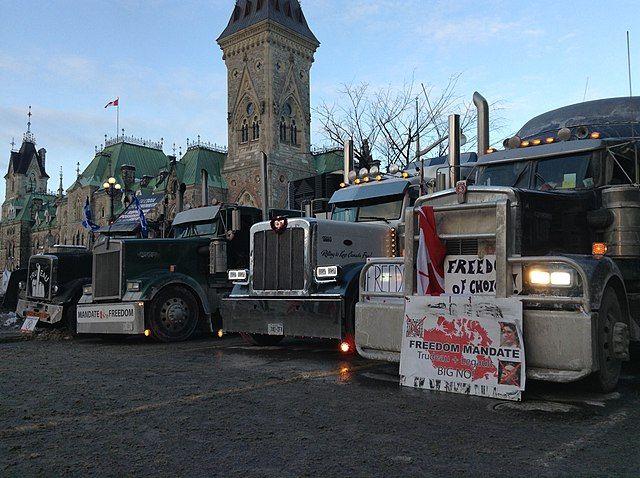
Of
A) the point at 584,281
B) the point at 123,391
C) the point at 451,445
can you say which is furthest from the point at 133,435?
the point at 584,281

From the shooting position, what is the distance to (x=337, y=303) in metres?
8.08

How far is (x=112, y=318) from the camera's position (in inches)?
438

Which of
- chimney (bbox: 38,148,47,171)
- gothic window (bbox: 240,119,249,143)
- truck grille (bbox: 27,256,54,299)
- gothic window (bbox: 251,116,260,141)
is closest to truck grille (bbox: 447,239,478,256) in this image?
truck grille (bbox: 27,256,54,299)

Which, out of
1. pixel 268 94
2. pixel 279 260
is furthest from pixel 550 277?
pixel 268 94

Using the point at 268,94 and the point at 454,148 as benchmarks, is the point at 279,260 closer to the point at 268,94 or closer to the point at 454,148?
the point at 454,148

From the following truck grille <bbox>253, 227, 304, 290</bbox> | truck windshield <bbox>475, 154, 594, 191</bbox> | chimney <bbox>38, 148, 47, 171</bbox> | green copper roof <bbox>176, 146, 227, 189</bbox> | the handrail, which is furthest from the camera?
chimney <bbox>38, 148, 47, 171</bbox>

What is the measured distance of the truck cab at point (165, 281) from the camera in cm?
1103

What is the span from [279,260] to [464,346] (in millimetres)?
3848

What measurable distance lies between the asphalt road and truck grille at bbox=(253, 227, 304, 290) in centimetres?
156

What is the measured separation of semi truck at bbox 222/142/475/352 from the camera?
27.1 feet

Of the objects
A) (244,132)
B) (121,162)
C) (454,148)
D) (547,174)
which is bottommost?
(547,174)

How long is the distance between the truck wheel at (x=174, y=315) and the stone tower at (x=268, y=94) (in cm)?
5461

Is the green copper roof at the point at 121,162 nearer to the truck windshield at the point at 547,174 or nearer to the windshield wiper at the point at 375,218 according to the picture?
the windshield wiper at the point at 375,218

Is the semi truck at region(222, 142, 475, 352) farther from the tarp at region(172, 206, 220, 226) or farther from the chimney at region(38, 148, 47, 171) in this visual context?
the chimney at region(38, 148, 47, 171)
